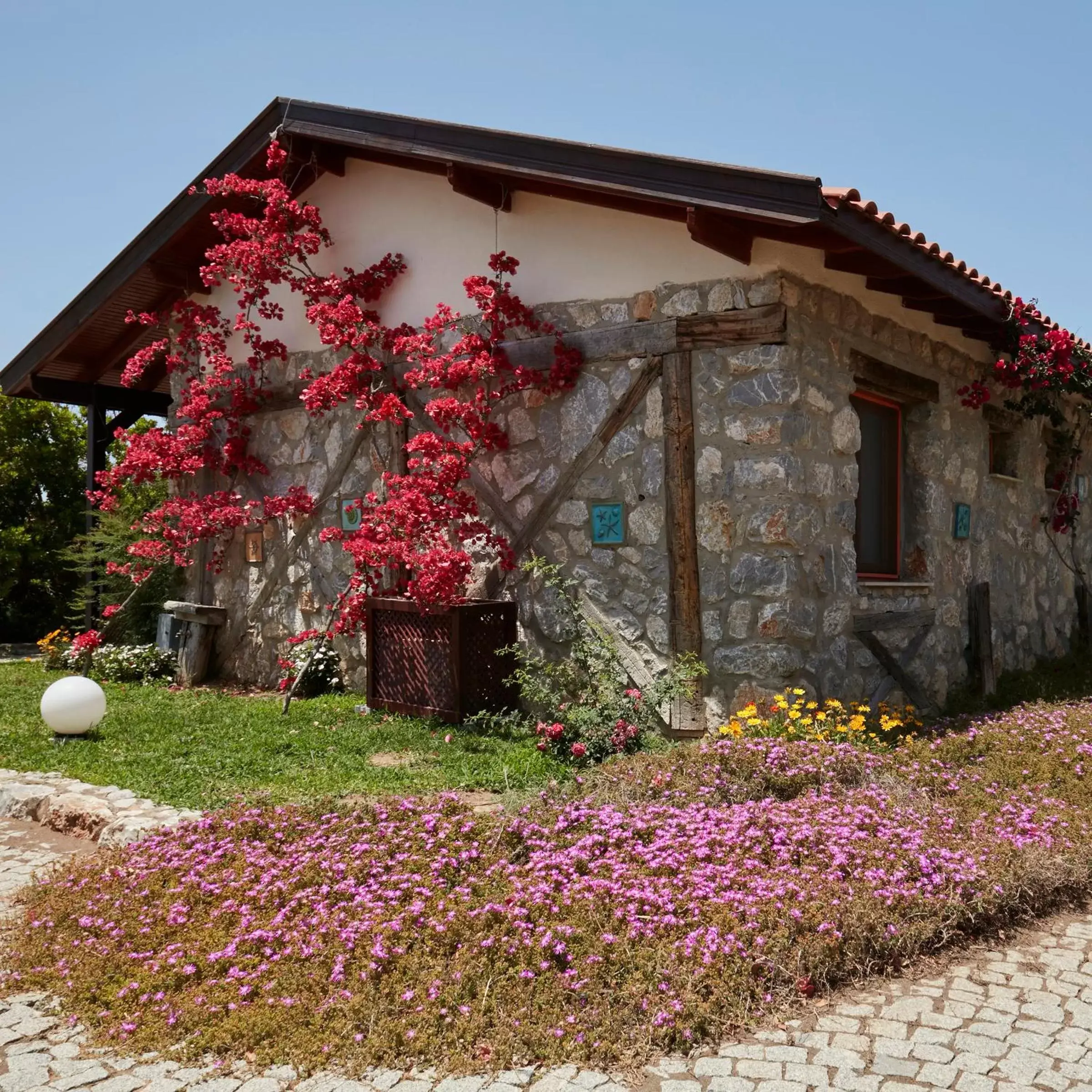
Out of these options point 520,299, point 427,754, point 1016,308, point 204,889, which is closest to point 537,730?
point 427,754

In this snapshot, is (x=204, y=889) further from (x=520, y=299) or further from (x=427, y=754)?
(x=520, y=299)

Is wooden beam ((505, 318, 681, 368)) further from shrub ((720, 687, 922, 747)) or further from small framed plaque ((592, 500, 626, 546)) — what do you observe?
shrub ((720, 687, 922, 747))

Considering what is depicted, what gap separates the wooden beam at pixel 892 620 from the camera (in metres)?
6.64

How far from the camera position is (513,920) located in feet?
11.4

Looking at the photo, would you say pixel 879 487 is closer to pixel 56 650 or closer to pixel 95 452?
pixel 56 650

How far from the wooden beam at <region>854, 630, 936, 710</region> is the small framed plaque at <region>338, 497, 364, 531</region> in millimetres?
3901

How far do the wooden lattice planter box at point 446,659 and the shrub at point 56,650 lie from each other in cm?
469

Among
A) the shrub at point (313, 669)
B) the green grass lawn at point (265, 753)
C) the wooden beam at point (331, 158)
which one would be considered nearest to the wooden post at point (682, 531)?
the green grass lawn at point (265, 753)

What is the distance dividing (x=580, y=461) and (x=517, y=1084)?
14.7 feet

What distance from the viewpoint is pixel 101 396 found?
38.5 ft

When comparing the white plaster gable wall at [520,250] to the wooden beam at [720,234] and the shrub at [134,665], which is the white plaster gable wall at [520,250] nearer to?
the wooden beam at [720,234]

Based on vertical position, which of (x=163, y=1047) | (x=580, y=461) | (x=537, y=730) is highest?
(x=580, y=461)

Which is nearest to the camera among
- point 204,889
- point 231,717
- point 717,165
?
point 204,889

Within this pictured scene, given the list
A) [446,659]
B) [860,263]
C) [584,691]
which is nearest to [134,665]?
[446,659]
